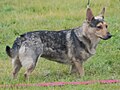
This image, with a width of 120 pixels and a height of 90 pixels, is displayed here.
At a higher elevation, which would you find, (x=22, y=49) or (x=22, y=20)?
(x=22, y=49)

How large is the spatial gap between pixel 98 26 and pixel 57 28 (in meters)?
5.20

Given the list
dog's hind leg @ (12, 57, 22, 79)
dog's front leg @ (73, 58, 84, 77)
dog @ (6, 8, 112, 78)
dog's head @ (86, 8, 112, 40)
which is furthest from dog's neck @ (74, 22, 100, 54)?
dog's hind leg @ (12, 57, 22, 79)

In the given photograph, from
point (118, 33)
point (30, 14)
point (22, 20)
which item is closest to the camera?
point (118, 33)

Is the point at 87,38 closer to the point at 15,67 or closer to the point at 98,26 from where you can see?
the point at 98,26

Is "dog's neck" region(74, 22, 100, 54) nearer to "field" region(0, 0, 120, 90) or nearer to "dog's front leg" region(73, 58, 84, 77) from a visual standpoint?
"dog's front leg" region(73, 58, 84, 77)

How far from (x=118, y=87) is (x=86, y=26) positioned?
1967 millimetres

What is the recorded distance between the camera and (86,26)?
884 cm

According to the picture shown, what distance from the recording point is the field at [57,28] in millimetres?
8516

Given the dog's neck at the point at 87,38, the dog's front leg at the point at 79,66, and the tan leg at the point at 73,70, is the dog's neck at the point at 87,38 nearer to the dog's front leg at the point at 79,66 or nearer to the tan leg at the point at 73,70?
the dog's front leg at the point at 79,66

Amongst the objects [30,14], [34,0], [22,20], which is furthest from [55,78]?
[34,0]

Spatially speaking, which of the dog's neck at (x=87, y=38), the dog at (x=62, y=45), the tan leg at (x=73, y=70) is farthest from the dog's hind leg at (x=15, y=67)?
the dog's neck at (x=87, y=38)

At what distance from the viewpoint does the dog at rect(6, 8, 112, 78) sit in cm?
843

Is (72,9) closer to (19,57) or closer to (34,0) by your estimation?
(34,0)

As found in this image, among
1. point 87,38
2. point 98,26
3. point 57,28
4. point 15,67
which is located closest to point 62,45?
point 87,38
